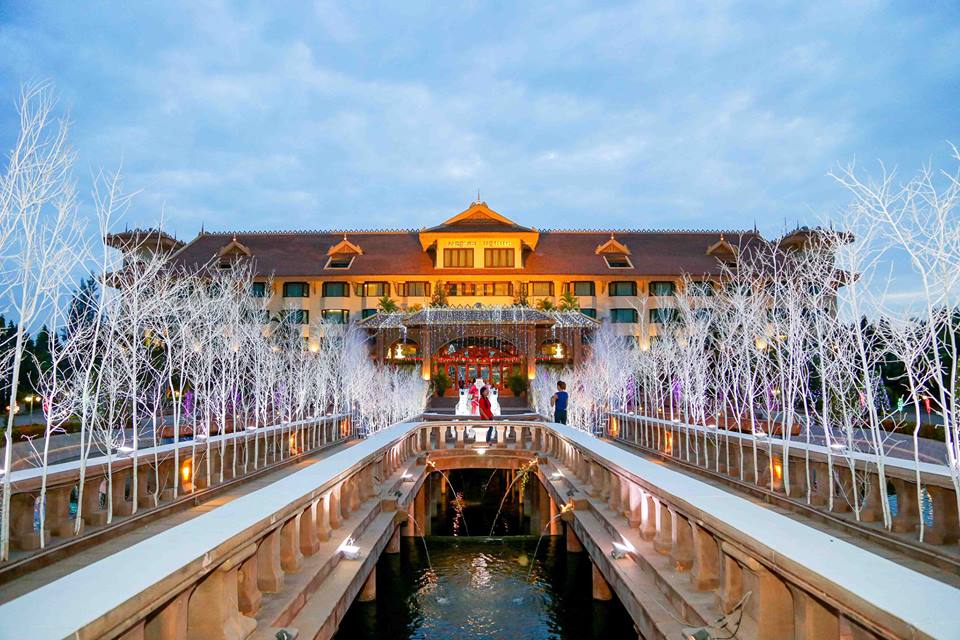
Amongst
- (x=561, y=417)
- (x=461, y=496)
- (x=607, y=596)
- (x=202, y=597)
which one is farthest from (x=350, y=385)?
(x=202, y=597)

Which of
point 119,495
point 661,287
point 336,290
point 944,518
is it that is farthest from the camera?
point 336,290

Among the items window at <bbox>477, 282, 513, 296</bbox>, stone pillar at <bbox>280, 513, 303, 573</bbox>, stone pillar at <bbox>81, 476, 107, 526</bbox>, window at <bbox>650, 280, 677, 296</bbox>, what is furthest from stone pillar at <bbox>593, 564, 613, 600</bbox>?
window at <bbox>650, 280, 677, 296</bbox>

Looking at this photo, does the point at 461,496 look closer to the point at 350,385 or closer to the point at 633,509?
the point at 350,385

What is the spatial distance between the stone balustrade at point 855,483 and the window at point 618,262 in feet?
97.9

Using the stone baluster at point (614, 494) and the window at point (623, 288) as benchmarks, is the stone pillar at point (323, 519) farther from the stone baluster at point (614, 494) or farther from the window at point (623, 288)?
the window at point (623, 288)

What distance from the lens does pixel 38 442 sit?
22359 millimetres

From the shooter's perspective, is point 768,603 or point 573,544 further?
point 573,544

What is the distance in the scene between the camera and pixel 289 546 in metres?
5.29

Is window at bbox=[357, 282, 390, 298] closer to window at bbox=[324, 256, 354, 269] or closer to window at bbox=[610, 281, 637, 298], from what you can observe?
window at bbox=[324, 256, 354, 269]

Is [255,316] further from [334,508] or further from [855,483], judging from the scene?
[855,483]

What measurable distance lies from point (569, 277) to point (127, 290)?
35.4m

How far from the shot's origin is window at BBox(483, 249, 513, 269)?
140 ft

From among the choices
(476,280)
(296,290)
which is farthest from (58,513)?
(296,290)

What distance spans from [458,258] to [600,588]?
117 feet
